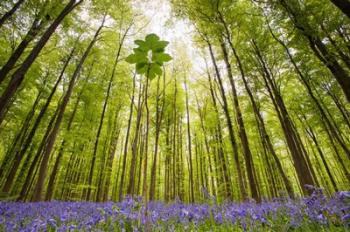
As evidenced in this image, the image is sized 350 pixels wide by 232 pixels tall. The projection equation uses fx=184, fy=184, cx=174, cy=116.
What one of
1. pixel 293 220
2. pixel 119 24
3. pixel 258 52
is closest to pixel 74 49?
pixel 119 24

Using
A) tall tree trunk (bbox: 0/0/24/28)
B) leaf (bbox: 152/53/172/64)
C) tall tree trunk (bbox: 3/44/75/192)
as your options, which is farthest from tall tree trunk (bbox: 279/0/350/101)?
tall tree trunk (bbox: 3/44/75/192)

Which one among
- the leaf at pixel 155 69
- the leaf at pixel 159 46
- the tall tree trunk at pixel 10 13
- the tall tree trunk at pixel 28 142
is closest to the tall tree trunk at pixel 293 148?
the leaf at pixel 155 69

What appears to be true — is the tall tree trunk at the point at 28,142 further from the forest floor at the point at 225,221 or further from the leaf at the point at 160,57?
the leaf at the point at 160,57

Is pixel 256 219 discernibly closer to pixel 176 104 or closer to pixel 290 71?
pixel 290 71

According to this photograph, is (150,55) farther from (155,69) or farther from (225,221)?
(225,221)

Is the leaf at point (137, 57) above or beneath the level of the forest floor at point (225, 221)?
above

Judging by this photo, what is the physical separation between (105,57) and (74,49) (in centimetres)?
280

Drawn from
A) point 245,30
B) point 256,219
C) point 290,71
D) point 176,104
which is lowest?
point 256,219

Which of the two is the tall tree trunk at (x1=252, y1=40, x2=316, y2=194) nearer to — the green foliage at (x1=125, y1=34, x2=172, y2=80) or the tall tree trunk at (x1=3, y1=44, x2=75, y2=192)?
the green foliage at (x1=125, y1=34, x2=172, y2=80)

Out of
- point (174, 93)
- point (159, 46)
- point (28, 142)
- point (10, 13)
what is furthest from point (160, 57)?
point (174, 93)

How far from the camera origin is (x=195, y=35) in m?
12.4

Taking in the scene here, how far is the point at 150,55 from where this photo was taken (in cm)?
143

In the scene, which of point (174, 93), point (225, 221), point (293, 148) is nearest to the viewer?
point (225, 221)

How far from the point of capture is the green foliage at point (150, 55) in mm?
1305
